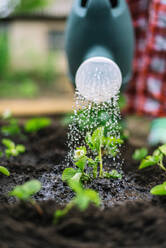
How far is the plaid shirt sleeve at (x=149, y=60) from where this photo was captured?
2096 millimetres

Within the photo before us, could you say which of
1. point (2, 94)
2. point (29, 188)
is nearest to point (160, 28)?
point (29, 188)

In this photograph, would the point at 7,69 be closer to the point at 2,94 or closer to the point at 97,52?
the point at 2,94

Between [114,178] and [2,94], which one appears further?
[2,94]

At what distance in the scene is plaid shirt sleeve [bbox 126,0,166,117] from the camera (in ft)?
6.88

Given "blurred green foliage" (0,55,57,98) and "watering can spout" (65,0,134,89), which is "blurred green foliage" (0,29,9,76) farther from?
"watering can spout" (65,0,134,89)

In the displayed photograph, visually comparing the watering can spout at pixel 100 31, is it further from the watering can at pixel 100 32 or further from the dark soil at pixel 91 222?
the dark soil at pixel 91 222

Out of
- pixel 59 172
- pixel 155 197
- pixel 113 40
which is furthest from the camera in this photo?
pixel 113 40

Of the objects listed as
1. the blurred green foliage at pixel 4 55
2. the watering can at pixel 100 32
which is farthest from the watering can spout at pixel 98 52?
the blurred green foliage at pixel 4 55

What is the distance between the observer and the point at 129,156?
1498mm

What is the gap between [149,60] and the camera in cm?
227

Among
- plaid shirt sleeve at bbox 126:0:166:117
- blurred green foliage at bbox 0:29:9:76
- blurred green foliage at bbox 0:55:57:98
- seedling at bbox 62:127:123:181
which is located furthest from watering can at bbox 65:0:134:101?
blurred green foliage at bbox 0:29:9:76

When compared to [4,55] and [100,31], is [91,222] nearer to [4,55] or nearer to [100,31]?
[100,31]

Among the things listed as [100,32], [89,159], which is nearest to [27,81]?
[100,32]

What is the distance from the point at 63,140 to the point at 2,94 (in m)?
3.52
